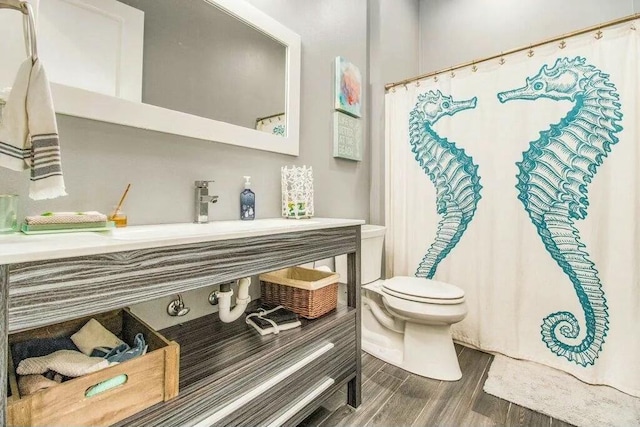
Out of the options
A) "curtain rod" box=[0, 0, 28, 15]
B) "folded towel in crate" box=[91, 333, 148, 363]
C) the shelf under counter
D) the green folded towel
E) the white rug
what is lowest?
the white rug

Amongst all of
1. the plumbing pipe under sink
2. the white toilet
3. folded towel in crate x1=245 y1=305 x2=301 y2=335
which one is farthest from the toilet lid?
the plumbing pipe under sink

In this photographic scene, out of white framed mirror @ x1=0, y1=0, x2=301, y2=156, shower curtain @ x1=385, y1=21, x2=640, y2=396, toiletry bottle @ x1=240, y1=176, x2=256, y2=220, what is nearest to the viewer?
white framed mirror @ x1=0, y1=0, x2=301, y2=156

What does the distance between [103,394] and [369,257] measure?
4.95ft

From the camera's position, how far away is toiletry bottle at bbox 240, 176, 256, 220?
1.40 m

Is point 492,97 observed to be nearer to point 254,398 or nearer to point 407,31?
point 407,31

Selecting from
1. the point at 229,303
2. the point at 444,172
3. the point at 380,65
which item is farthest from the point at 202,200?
the point at 380,65

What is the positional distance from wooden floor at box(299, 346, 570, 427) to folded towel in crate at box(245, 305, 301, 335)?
1.57 ft

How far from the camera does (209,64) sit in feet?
4.36

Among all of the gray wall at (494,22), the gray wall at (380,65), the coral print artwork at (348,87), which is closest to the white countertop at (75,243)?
the coral print artwork at (348,87)

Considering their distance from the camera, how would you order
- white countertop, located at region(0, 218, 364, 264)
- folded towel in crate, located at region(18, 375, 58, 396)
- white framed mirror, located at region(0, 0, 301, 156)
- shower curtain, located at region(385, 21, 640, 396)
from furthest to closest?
shower curtain, located at region(385, 21, 640, 396) < white framed mirror, located at region(0, 0, 301, 156) < folded towel in crate, located at region(18, 375, 58, 396) < white countertop, located at region(0, 218, 364, 264)

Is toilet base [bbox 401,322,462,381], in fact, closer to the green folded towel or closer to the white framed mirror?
the white framed mirror

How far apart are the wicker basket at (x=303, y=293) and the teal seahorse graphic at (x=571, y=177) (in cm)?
133

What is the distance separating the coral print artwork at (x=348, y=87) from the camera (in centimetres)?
198

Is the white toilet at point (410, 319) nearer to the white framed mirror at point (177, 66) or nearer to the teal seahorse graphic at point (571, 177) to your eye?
the teal seahorse graphic at point (571, 177)
